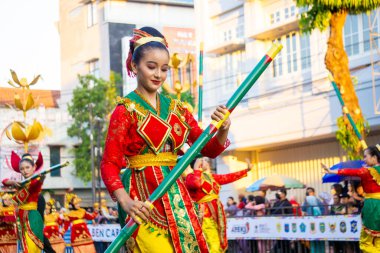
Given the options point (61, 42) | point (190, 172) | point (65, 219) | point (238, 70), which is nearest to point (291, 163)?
point (238, 70)

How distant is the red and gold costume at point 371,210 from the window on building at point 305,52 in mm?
14428

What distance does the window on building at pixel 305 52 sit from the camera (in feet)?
80.9

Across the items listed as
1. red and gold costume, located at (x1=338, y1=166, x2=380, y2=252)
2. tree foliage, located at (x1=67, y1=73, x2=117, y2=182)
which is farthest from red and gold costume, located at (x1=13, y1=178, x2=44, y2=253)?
tree foliage, located at (x1=67, y1=73, x2=117, y2=182)

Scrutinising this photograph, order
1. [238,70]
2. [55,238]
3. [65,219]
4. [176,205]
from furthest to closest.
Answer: [238,70] → [65,219] → [55,238] → [176,205]

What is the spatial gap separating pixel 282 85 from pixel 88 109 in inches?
520

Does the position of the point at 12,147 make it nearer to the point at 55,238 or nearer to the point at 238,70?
the point at 238,70

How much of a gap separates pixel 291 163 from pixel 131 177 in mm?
21248

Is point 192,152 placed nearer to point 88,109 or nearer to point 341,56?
point 341,56

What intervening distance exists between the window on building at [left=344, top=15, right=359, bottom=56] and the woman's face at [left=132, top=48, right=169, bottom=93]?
18.1 m

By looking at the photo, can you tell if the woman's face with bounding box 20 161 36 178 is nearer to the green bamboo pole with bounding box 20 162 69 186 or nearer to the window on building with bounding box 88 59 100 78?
the green bamboo pole with bounding box 20 162 69 186

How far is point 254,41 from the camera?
26859 millimetres

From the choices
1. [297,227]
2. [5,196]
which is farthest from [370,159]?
[5,196]

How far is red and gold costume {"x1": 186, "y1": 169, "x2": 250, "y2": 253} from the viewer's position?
1150cm

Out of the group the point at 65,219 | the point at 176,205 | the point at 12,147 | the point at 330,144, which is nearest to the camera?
the point at 176,205
